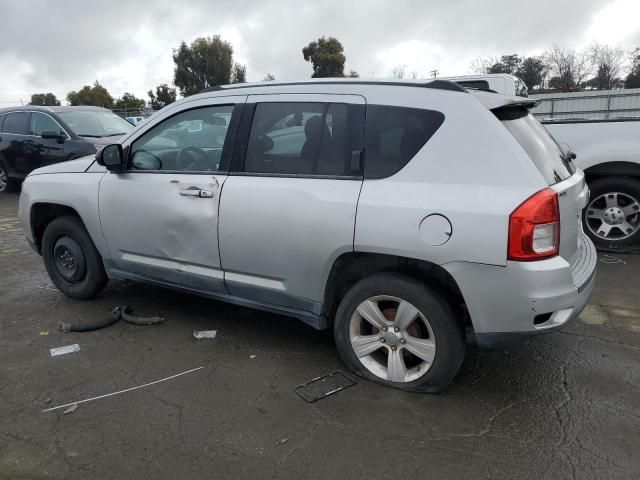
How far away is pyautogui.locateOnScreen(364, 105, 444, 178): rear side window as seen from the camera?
290 cm

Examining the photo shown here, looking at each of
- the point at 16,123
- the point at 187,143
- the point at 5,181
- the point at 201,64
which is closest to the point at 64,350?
the point at 187,143

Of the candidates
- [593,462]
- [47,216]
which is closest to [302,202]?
[593,462]

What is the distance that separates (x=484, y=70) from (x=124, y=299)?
38.5 m

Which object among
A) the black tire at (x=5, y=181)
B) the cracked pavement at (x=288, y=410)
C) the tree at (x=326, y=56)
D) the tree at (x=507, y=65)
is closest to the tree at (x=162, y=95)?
the tree at (x=326, y=56)

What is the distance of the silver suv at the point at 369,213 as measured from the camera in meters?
2.68

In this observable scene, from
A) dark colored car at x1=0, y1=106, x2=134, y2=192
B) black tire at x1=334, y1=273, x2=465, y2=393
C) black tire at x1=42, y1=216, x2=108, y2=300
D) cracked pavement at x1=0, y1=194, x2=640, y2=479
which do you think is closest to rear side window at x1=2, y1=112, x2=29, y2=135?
dark colored car at x1=0, y1=106, x2=134, y2=192

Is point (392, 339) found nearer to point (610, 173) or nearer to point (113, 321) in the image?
point (113, 321)

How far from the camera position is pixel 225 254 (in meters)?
3.52

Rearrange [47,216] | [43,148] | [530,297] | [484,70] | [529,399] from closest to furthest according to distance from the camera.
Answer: [530,297] < [529,399] < [47,216] < [43,148] < [484,70]

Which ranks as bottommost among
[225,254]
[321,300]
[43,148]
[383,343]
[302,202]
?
[383,343]

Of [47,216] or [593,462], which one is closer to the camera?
[593,462]

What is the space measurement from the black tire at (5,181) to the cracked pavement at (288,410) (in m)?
8.31

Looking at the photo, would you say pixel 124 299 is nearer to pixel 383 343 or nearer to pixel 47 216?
pixel 47 216

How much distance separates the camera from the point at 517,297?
2.64m
